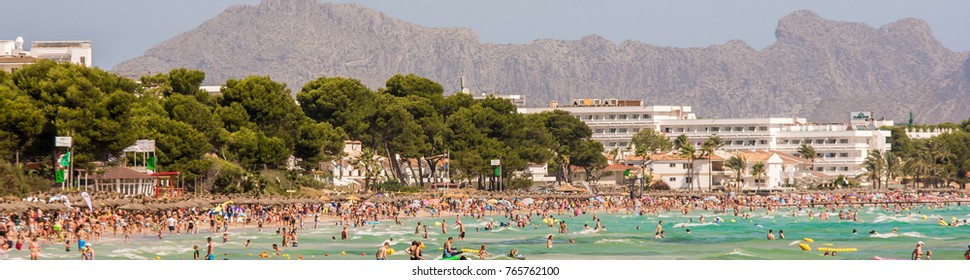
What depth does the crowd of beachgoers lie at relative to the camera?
46.7 m

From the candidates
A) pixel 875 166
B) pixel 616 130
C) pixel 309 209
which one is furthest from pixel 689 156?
pixel 309 209

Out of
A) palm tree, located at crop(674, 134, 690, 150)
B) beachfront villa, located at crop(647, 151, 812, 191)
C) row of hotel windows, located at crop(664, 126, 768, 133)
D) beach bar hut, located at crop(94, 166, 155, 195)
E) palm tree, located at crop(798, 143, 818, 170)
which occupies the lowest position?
beach bar hut, located at crop(94, 166, 155, 195)

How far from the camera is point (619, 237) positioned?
60375mm

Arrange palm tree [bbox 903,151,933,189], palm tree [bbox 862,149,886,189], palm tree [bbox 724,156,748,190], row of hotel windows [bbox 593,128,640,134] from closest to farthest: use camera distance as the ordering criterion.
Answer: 1. palm tree [bbox 724,156,748,190]
2. palm tree [bbox 903,151,933,189]
3. palm tree [bbox 862,149,886,189]
4. row of hotel windows [bbox 593,128,640,134]

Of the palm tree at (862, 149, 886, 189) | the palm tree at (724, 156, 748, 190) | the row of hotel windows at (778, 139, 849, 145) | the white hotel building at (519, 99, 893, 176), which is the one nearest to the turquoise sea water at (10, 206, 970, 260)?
the palm tree at (724, 156, 748, 190)

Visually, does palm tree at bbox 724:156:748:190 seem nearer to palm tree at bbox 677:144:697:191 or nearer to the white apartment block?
palm tree at bbox 677:144:697:191

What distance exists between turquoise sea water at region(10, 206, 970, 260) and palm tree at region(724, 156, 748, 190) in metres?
52.3

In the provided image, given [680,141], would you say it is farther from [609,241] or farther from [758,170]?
[609,241]

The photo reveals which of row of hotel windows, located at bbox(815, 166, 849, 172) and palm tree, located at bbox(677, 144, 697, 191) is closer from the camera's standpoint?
palm tree, located at bbox(677, 144, 697, 191)

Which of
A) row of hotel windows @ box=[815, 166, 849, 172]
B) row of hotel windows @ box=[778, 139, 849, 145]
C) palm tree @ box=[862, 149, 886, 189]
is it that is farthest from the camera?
row of hotel windows @ box=[778, 139, 849, 145]

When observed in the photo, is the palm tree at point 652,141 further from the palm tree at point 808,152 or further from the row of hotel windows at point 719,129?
the palm tree at point 808,152

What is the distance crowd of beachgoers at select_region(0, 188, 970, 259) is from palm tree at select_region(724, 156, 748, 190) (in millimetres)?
10665

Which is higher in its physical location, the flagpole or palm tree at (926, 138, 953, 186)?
palm tree at (926, 138, 953, 186)

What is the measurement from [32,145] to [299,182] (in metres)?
25.5
